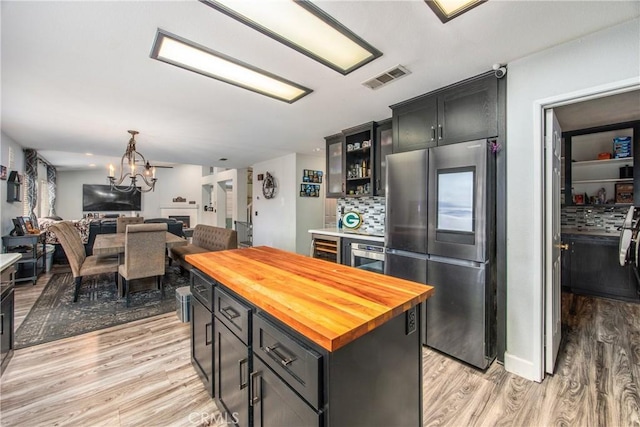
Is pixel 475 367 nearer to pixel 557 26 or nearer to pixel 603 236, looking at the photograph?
pixel 557 26

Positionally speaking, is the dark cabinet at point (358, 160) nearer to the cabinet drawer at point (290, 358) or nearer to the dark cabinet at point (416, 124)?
the dark cabinet at point (416, 124)

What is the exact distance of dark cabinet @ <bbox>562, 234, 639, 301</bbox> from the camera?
3398 millimetres

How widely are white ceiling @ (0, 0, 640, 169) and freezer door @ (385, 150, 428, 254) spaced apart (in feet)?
2.25

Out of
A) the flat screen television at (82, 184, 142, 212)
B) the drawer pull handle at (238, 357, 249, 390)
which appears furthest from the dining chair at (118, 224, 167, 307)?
the flat screen television at (82, 184, 142, 212)

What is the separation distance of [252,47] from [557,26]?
1.93 meters

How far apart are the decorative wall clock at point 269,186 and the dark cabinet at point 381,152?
124 inches

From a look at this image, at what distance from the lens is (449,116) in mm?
2332

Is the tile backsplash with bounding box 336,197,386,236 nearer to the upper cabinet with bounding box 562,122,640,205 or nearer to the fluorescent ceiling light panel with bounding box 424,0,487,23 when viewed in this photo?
the fluorescent ceiling light panel with bounding box 424,0,487,23

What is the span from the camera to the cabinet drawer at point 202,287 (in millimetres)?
1594

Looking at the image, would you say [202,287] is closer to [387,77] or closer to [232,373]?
[232,373]

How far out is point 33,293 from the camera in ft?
11.9

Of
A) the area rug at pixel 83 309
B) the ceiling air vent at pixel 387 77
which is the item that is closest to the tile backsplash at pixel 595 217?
the ceiling air vent at pixel 387 77

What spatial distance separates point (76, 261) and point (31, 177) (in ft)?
12.1

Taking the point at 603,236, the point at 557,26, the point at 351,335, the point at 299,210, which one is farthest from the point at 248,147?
the point at 603,236
